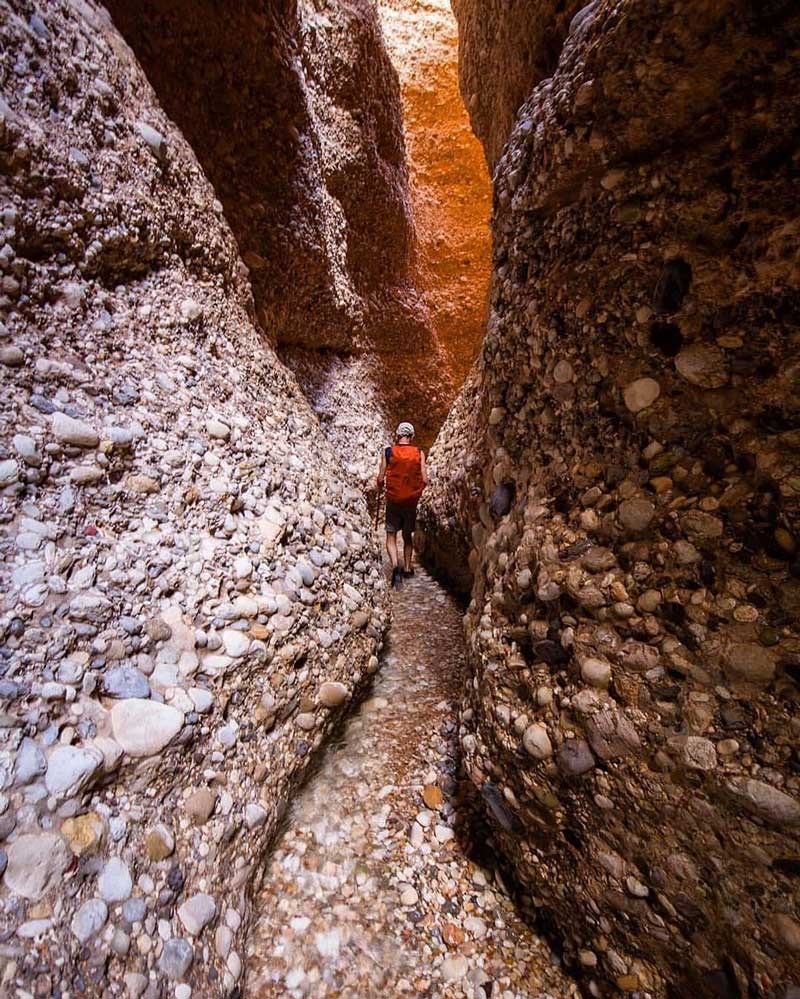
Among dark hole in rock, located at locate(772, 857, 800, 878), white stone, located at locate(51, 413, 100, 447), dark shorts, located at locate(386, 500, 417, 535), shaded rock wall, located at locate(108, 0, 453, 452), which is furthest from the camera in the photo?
dark shorts, located at locate(386, 500, 417, 535)

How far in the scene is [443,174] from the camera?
8.01 meters

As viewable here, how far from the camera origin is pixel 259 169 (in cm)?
395

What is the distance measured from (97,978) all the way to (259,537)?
143 centimetres

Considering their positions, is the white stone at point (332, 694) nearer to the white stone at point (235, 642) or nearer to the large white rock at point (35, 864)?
the white stone at point (235, 642)

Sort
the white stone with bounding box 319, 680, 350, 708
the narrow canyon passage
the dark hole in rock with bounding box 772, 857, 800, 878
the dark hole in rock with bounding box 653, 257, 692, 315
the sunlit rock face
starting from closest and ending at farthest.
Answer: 1. the dark hole in rock with bounding box 772, 857, 800, 878
2. the dark hole in rock with bounding box 653, 257, 692, 315
3. the narrow canyon passage
4. the white stone with bounding box 319, 680, 350, 708
5. the sunlit rock face

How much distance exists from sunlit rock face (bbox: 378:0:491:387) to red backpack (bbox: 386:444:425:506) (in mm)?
3884

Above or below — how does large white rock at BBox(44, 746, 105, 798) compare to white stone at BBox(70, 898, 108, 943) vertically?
above

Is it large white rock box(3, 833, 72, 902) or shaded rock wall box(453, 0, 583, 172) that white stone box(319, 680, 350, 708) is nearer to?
large white rock box(3, 833, 72, 902)

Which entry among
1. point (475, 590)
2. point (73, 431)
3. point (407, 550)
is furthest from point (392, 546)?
point (73, 431)

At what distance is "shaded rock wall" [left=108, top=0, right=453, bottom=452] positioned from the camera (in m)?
3.43

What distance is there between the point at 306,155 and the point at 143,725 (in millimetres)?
4638

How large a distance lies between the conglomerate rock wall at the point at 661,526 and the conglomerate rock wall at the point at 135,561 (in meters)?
0.95

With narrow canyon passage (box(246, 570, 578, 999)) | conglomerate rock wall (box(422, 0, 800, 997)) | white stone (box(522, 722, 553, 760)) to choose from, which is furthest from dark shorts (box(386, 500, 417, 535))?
white stone (box(522, 722, 553, 760))

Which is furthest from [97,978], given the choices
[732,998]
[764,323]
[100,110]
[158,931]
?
[100,110]
